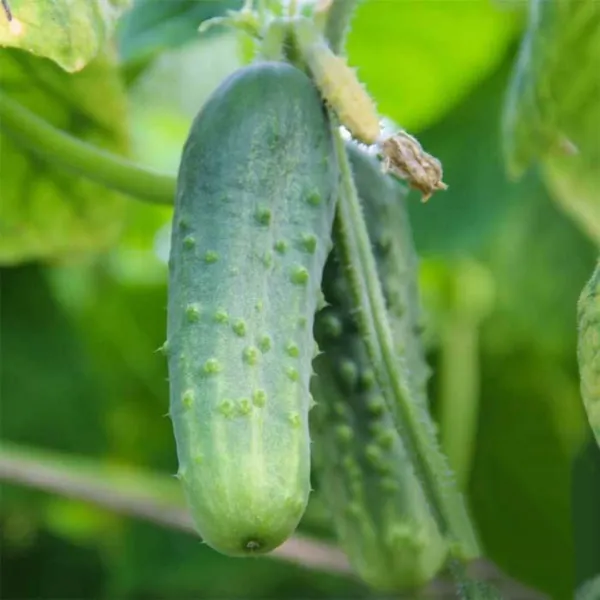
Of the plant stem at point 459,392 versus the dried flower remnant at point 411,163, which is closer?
the dried flower remnant at point 411,163

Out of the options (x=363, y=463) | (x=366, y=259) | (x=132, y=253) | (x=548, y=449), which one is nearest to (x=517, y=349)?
(x=548, y=449)

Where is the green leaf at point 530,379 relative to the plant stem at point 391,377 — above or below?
below

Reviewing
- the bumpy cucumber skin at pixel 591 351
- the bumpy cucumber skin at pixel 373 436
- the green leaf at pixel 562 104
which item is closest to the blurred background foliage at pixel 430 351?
the green leaf at pixel 562 104

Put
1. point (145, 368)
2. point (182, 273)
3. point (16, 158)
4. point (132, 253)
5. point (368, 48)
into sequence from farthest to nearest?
point (132, 253) → point (145, 368) → point (368, 48) → point (16, 158) → point (182, 273)

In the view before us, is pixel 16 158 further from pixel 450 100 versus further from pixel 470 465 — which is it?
pixel 470 465

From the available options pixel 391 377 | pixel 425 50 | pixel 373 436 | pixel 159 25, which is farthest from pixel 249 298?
pixel 425 50

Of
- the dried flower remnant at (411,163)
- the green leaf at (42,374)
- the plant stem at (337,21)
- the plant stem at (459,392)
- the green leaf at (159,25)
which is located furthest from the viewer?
the green leaf at (42,374)

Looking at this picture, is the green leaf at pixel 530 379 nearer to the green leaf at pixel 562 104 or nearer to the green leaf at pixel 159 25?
the green leaf at pixel 562 104
